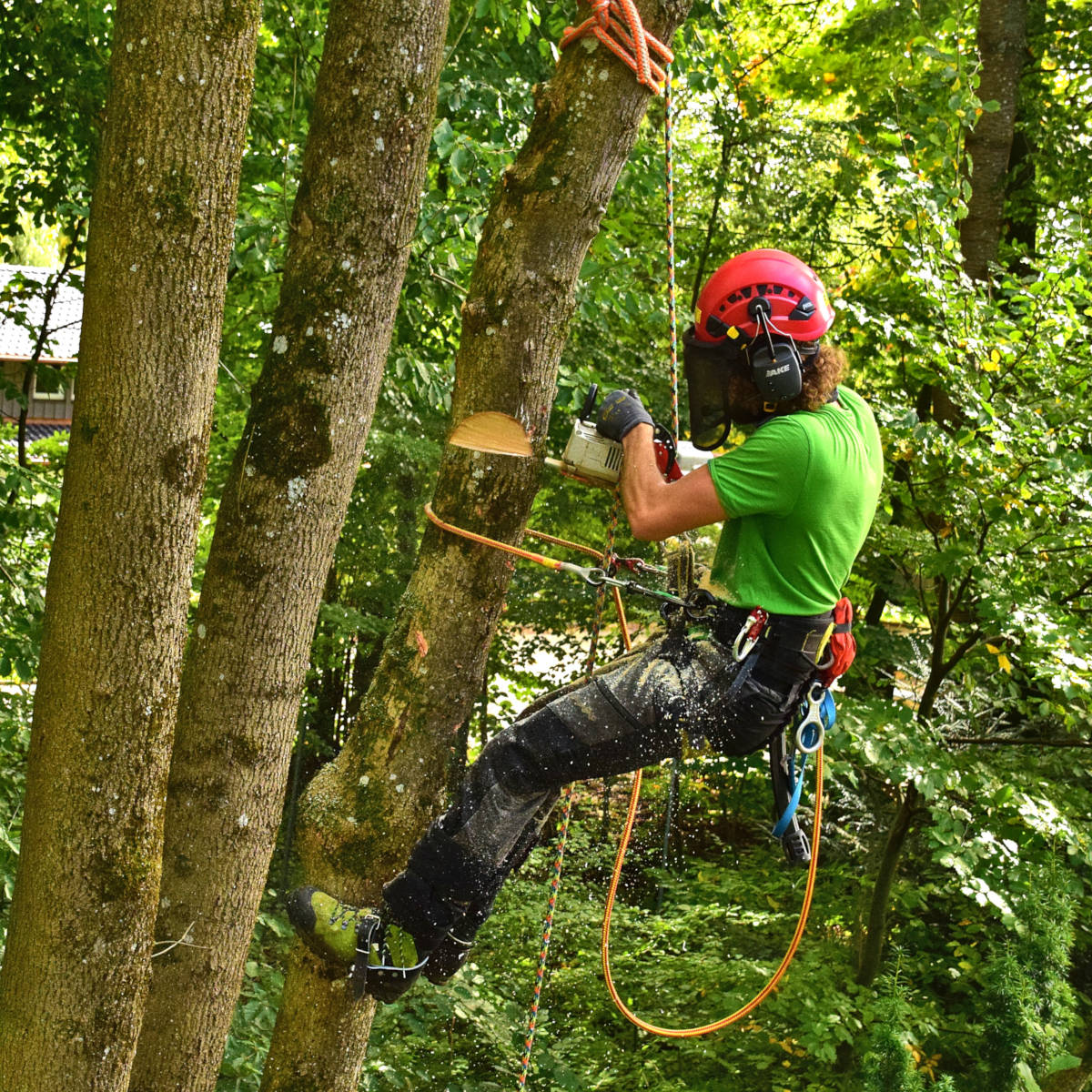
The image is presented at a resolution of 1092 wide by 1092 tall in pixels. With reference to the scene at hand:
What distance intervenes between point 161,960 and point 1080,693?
2971mm

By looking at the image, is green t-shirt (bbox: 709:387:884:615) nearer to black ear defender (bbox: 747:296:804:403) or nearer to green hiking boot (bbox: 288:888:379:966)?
black ear defender (bbox: 747:296:804:403)

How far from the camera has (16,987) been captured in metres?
2.09

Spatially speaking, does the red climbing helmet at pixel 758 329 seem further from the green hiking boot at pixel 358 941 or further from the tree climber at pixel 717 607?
the green hiking boot at pixel 358 941

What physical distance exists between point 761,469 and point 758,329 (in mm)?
371

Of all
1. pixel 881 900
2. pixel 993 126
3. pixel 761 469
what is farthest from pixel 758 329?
pixel 993 126

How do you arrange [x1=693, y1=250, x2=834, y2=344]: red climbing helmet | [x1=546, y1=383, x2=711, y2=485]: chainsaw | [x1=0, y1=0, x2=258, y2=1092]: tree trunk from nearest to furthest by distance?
[x1=0, y1=0, x2=258, y2=1092]: tree trunk, [x1=693, y1=250, x2=834, y2=344]: red climbing helmet, [x1=546, y1=383, x2=711, y2=485]: chainsaw

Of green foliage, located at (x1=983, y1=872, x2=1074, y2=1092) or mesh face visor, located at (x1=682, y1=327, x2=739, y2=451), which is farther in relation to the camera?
green foliage, located at (x1=983, y1=872, x2=1074, y2=1092)

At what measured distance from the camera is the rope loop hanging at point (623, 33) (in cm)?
227

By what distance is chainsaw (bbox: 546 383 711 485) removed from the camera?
2.65 meters

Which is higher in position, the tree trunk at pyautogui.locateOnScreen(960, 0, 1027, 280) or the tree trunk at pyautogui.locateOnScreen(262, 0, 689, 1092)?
the tree trunk at pyautogui.locateOnScreen(960, 0, 1027, 280)

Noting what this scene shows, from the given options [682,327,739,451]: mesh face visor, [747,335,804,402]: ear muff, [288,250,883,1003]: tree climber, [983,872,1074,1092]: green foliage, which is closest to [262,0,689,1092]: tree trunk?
[288,250,883,1003]: tree climber

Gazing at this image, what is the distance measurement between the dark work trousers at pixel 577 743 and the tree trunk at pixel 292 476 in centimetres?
45

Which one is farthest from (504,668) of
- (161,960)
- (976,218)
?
(161,960)

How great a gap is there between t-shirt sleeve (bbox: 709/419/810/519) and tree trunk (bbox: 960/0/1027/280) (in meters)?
5.33
